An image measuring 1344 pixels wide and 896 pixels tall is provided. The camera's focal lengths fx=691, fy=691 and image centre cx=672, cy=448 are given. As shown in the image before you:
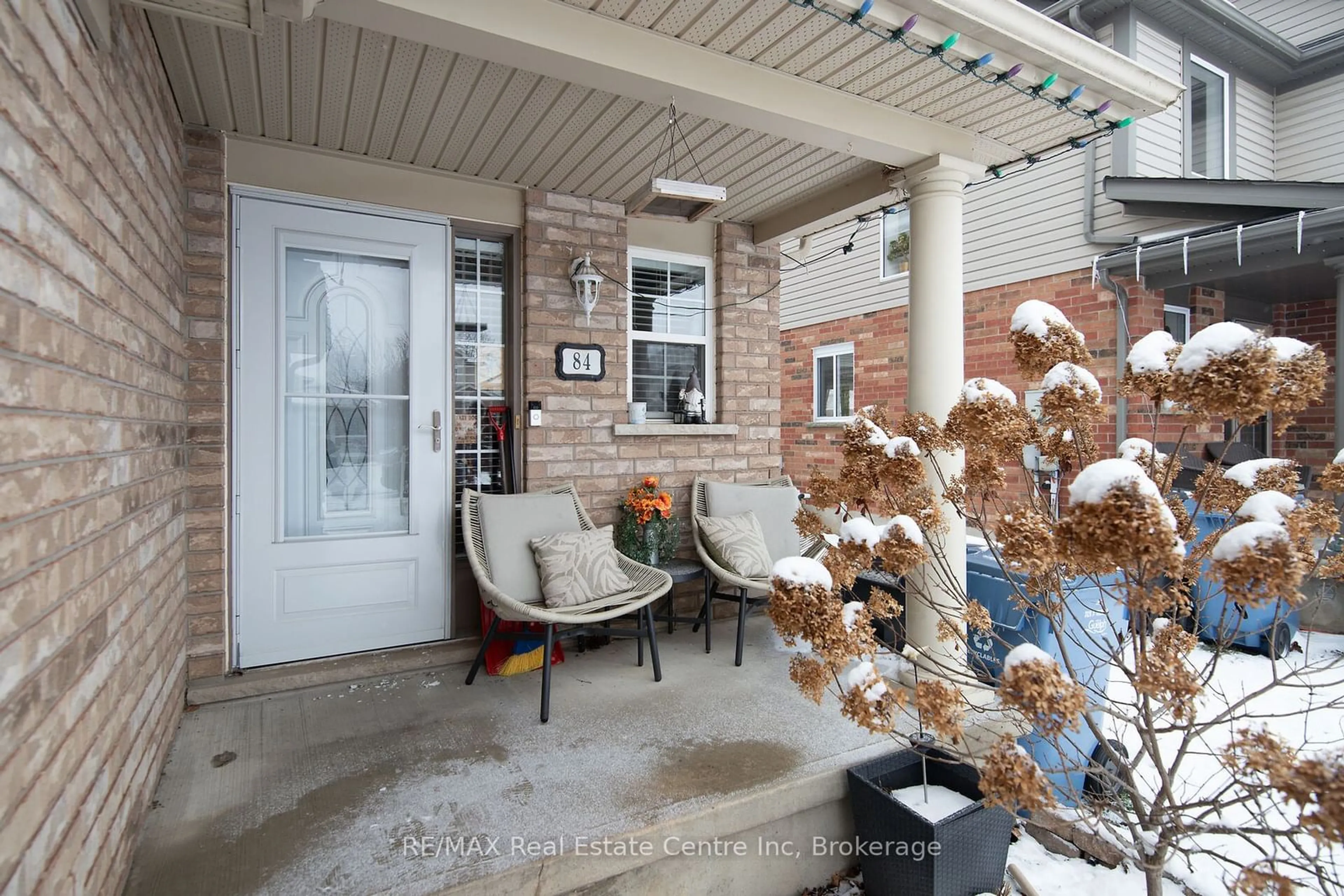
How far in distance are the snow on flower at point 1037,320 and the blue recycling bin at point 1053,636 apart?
0.99 m

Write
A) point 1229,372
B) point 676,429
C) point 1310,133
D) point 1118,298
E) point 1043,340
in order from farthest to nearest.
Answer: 1. point 1310,133
2. point 1118,298
3. point 676,429
4. point 1043,340
5. point 1229,372

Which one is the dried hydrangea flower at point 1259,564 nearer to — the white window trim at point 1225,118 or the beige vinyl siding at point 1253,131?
the white window trim at point 1225,118

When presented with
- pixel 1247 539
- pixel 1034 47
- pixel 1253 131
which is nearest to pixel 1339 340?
pixel 1253 131

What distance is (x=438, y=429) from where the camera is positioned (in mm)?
3439

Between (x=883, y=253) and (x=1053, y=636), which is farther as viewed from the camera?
(x=883, y=253)

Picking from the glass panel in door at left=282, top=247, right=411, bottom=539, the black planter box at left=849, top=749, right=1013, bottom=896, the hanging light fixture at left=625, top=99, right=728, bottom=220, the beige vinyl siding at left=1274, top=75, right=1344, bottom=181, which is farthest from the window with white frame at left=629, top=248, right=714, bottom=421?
the beige vinyl siding at left=1274, top=75, right=1344, bottom=181

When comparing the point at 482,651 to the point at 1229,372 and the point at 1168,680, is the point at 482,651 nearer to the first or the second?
the point at 1168,680

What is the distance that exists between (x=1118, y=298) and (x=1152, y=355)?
471 centimetres

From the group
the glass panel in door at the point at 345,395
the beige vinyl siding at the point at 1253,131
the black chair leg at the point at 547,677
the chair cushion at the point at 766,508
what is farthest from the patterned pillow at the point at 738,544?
the beige vinyl siding at the point at 1253,131

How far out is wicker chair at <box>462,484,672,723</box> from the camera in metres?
2.78

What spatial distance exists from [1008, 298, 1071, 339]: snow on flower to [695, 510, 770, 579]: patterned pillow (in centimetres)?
214

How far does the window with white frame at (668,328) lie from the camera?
13.4ft

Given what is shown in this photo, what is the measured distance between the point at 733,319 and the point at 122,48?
309 cm

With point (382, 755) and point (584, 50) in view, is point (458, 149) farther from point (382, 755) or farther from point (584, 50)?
point (382, 755)
